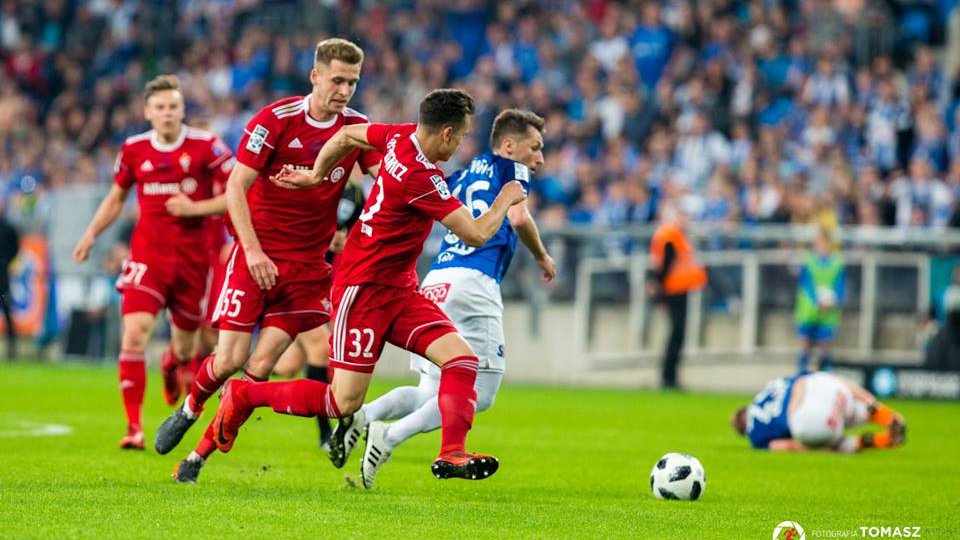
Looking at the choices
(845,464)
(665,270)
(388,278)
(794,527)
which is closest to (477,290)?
(388,278)

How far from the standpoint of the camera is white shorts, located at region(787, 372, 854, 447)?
39.9 ft

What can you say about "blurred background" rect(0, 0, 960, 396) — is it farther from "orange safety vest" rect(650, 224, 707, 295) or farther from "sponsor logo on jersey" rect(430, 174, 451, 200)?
"sponsor logo on jersey" rect(430, 174, 451, 200)

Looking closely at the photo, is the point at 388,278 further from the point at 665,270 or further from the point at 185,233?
the point at 665,270

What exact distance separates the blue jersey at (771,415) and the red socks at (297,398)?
504cm

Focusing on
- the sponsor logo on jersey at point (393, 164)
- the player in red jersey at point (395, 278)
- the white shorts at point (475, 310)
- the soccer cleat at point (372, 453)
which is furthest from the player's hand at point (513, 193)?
the soccer cleat at point (372, 453)

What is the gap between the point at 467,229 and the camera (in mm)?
8055

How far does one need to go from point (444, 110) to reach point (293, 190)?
1.45m

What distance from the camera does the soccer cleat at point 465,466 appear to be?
7762 mm

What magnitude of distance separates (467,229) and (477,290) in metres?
1.51

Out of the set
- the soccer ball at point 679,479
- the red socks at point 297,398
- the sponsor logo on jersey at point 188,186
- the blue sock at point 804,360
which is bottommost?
the soccer ball at point 679,479

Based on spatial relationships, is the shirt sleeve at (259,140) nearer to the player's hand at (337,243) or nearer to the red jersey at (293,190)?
the red jersey at (293,190)

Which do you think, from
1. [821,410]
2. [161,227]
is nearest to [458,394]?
[161,227]

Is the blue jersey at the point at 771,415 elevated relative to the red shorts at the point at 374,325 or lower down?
lower down

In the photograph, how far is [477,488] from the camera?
9.16m
